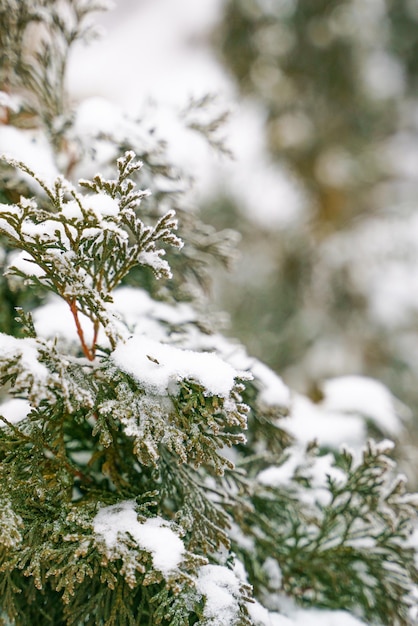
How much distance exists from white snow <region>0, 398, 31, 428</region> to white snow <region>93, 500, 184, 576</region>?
378 mm

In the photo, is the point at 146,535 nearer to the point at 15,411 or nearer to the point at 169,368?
the point at 169,368

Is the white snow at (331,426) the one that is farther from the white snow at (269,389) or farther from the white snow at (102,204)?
the white snow at (102,204)

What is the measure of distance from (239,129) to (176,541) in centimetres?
630

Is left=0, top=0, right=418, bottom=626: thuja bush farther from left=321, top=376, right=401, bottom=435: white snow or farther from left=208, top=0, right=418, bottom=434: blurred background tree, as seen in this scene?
left=208, top=0, right=418, bottom=434: blurred background tree

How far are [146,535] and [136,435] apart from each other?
0.95 feet

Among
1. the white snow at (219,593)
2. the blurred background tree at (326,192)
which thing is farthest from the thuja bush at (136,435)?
the blurred background tree at (326,192)

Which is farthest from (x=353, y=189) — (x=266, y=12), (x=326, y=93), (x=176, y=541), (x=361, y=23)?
(x=176, y=541)

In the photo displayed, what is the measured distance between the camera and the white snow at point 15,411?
1.59m

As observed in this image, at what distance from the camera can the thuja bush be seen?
1361 millimetres

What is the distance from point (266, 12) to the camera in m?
6.06

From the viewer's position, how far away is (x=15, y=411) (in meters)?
1.63

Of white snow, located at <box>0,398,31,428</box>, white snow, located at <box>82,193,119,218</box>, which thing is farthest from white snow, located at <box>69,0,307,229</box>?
white snow, located at <box>0,398,31,428</box>

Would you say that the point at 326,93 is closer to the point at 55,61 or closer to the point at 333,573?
the point at 55,61

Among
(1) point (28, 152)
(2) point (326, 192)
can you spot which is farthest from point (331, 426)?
(2) point (326, 192)
